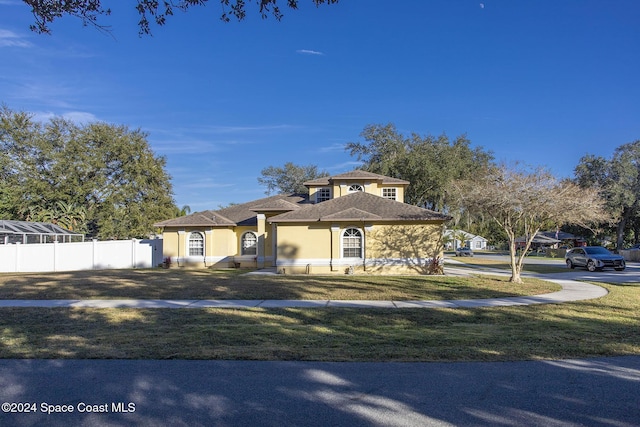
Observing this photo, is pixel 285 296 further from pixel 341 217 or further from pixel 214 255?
pixel 214 255

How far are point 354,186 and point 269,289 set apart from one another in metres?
14.4

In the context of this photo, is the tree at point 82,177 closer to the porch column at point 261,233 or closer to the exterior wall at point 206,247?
the exterior wall at point 206,247

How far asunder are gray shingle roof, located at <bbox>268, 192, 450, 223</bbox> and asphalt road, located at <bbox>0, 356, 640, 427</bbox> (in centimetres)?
1563

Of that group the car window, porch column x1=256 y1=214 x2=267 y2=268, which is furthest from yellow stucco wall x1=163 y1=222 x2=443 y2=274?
the car window

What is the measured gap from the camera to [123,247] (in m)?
28.8

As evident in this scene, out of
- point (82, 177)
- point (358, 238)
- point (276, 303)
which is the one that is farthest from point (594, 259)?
point (82, 177)

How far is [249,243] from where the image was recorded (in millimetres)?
28766

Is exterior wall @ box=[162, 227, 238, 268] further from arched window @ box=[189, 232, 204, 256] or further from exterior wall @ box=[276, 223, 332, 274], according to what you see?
exterior wall @ box=[276, 223, 332, 274]

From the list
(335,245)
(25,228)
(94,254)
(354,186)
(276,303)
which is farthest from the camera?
(25,228)

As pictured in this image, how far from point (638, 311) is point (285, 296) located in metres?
10.0

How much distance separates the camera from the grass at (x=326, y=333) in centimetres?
707

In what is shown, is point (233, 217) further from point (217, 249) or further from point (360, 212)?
point (360, 212)

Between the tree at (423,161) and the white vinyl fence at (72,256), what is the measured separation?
2193 centimetres

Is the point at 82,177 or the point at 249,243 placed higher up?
the point at 82,177
